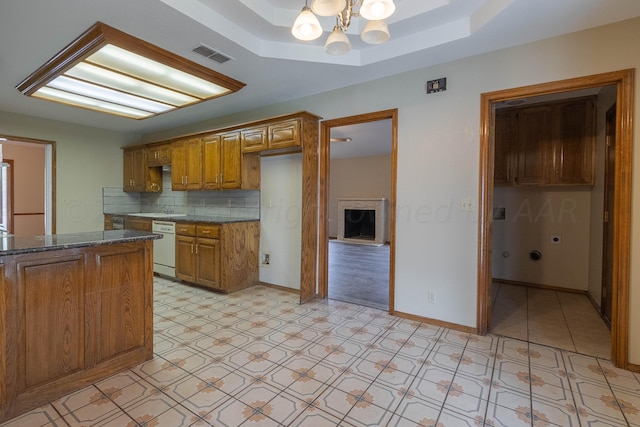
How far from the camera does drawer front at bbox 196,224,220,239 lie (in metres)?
3.69

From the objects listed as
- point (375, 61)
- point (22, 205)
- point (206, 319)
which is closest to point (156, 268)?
point (206, 319)

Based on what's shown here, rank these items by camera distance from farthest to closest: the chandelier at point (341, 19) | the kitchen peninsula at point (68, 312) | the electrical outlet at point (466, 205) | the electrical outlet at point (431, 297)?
the electrical outlet at point (431, 297), the electrical outlet at point (466, 205), the kitchen peninsula at point (68, 312), the chandelier at point (341, 19)

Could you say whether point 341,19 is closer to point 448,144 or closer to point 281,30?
point 281,30

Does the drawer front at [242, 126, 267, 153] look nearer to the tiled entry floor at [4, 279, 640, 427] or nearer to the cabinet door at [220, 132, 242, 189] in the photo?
the cabinet door at [220, 132, 242, 189]

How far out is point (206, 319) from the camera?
2936mm

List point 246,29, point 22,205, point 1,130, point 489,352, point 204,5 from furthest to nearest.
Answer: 1. point 22,205
2. point 1,130
3. point 246,29
4. point 489,352
5. point 204,5

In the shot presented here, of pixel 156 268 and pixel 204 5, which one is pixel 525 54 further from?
pixel 156 268

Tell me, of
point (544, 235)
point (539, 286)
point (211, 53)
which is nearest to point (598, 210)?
point (544, 235)

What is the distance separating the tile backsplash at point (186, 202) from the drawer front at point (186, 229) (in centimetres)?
61

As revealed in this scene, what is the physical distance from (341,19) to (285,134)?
5.99 ft

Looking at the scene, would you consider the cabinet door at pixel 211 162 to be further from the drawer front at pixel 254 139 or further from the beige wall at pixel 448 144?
the beige wall at pixel 448 144

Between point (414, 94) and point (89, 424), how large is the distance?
340cm

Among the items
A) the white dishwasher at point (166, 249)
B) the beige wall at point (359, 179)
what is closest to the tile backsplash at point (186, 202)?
the white dishwasher at point (166, 249)

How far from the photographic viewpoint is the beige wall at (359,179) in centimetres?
833
